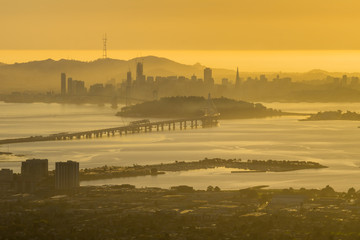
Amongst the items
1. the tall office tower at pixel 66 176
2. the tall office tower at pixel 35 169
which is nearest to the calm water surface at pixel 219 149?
the tall office tower at pixel 35 169

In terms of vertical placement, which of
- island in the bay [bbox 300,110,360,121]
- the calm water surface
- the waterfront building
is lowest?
the calm water surface

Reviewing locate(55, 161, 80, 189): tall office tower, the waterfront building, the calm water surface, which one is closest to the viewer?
the waterfront building

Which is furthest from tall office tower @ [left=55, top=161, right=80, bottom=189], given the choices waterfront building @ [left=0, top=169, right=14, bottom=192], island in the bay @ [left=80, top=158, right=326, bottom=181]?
island in the bay @ [left=80, top=158, right=326, bottom=181]

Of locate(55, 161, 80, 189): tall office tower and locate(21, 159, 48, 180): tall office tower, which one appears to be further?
locate(21, 159, 48, 180): tall office tower

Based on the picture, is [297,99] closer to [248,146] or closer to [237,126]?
[237,126]

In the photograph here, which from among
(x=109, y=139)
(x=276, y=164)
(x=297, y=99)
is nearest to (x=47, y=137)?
(x=109, y=139)

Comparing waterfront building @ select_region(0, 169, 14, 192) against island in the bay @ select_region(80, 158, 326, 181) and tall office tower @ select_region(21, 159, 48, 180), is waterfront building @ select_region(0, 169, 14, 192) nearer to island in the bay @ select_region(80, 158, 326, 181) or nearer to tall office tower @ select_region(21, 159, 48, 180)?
tall office tower @ select_region(21, 159, 48, 180)

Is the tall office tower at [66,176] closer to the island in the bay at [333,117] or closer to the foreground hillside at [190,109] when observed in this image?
the island in the bay at [333,117]

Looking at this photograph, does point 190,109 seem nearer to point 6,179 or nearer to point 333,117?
point 333,117
